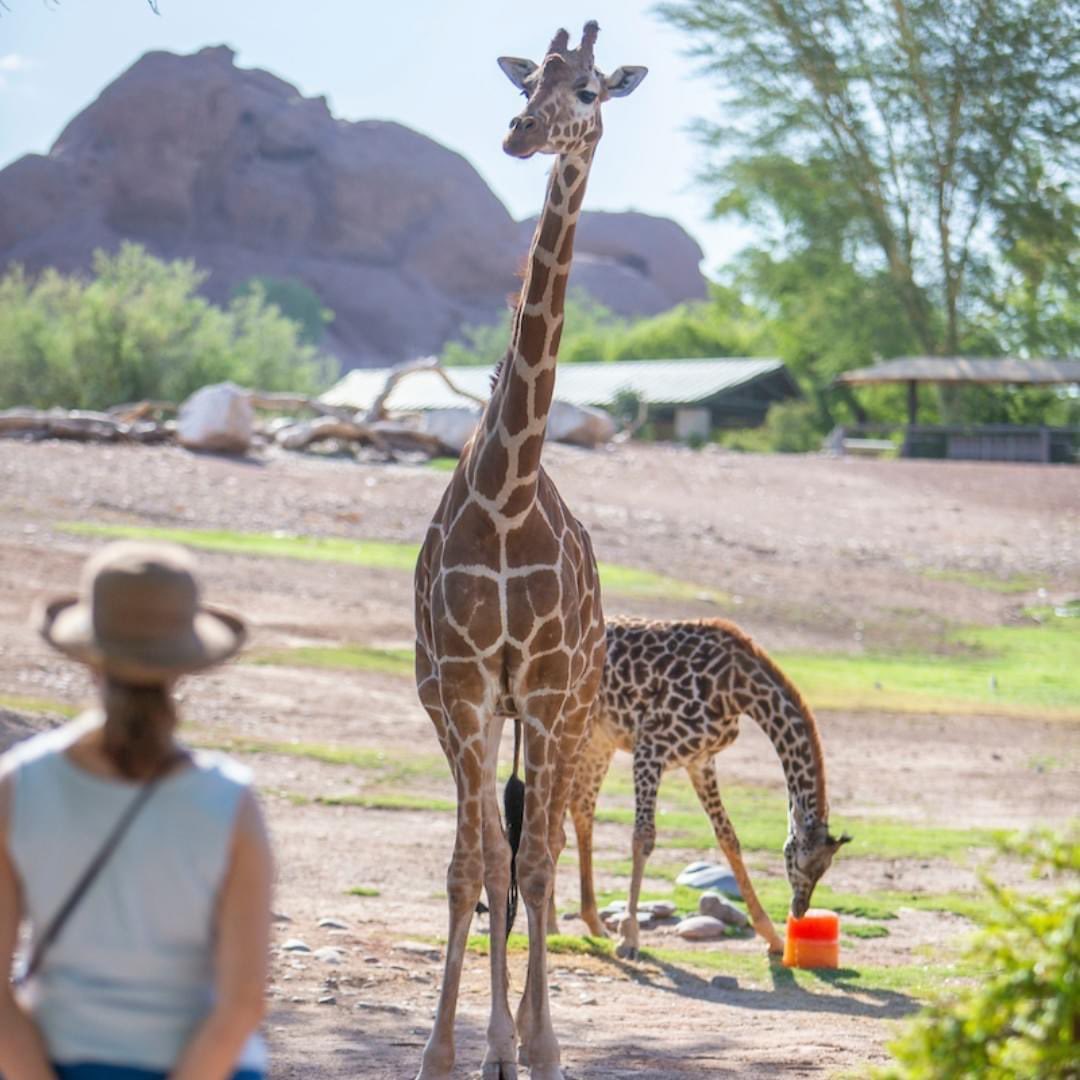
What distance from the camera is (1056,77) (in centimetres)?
5184

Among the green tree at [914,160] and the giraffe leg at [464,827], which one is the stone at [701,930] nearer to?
the giraffe leg at [464,827]

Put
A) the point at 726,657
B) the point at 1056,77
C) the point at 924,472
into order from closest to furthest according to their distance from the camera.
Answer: the point at 726,657, the point at 924,472, the point at 1056,77

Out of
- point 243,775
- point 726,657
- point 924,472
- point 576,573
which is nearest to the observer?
point 243,775

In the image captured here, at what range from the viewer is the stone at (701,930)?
33.4 ft

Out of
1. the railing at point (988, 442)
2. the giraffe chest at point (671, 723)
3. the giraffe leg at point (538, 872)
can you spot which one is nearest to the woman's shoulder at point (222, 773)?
the giraffe leg at point (538, 872)

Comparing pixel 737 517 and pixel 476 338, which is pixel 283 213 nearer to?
pixel 476 338

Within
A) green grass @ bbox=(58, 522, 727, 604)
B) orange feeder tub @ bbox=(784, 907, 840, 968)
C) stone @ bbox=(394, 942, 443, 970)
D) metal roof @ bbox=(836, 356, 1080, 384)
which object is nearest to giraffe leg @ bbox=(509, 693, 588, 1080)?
stone @ bbox=(394, 942, 443, 970)

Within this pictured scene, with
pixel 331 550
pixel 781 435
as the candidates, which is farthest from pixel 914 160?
pixel 331 550

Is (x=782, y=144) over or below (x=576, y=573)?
over

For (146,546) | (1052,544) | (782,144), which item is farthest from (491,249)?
(146,546)

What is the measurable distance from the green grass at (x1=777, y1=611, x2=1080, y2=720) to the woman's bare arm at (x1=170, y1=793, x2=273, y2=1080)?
50.2ft

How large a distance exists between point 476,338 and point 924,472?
→ 54051 mm

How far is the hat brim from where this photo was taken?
10.4 feet

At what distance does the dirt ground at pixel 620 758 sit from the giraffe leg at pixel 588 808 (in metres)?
0.36
